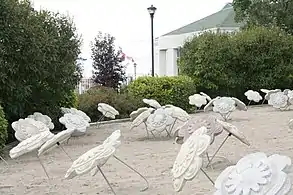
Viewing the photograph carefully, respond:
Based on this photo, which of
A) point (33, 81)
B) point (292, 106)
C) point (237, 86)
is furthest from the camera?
point (237, 86)

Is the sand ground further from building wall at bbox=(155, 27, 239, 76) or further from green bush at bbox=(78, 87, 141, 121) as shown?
building wall at bbox=(155, 27, 239, 76)

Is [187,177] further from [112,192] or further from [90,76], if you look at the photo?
[90,76]

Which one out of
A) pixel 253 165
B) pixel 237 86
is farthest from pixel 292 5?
pixel 253 165

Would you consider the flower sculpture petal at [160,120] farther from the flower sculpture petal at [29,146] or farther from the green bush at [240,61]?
the green bush at [240,61]

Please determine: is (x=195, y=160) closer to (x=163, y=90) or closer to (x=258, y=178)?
(x=258, y=178)

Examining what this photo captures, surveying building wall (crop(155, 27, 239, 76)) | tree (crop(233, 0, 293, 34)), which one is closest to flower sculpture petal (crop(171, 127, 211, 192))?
tree (crop(233, 0, 293, 34))

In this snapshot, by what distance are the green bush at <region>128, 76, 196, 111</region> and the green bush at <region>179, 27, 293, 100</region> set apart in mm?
3279

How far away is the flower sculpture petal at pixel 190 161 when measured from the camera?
5.04 m

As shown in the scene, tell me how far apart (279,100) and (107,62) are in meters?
11.8

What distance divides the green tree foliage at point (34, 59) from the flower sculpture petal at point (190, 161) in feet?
21.3

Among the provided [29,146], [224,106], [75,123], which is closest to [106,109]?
[75,123]

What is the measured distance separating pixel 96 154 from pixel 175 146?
4713mm

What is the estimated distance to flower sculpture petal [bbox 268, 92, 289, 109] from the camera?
1764 cm

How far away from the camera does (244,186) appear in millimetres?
3904
